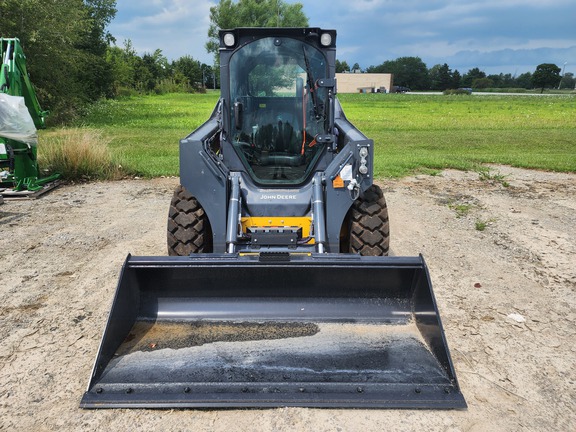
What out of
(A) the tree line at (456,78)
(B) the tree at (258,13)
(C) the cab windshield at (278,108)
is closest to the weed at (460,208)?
(C) the cab windshield at (278,108)

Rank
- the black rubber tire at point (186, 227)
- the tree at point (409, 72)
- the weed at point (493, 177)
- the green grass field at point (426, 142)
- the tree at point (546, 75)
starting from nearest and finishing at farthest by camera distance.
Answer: the black rubber tire at point (186, 227) → the weed at point (493, 177) → the green grass field at point (426, 142) → the tree at point (546, 75) → the tree at point (409, 72)

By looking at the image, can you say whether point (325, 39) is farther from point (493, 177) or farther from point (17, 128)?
point (493, 177)

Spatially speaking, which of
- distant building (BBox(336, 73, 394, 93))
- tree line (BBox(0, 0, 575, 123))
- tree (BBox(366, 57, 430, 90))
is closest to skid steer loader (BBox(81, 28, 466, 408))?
tree line (BBox(0, 0, 575, 123))

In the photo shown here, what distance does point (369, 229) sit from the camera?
14.3 feet

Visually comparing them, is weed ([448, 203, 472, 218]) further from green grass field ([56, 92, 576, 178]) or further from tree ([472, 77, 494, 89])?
tree ([472, 77, 494, 89])

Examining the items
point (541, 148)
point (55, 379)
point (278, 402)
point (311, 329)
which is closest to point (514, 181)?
point (541, 148)

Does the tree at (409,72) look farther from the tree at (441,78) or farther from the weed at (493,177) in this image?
the weed at (493,177)

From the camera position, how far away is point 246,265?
3.50m

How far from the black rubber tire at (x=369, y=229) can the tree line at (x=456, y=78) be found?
99239 millimetres

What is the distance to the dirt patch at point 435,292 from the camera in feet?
9.38

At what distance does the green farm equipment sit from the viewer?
26.5 feet

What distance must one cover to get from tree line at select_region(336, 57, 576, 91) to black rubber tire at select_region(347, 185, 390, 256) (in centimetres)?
9924

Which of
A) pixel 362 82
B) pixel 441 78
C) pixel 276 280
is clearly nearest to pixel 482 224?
pixel 276 280

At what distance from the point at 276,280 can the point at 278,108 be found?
6.57 feet
